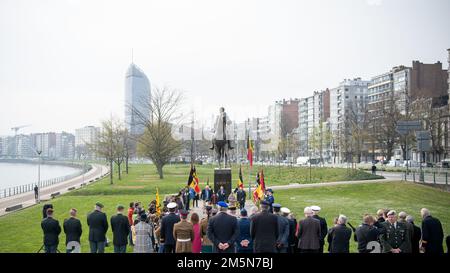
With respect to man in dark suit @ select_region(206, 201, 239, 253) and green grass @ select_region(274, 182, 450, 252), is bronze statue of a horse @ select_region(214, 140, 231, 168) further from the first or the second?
man in dark suit @ select_region(206, 201, 239, 253)

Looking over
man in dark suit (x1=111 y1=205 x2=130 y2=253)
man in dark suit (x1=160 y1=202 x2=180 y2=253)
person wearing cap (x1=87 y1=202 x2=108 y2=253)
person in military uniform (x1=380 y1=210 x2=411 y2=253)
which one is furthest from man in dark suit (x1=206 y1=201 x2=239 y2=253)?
person in military uniform (x1=380 y1=210 x2=411 y2=253)

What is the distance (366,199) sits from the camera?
3094 centimetres

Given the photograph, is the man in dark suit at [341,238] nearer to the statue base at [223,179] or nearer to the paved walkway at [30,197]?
the statue base at [223,179]

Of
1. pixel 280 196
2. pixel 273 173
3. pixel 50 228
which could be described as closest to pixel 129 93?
pixel 273 173

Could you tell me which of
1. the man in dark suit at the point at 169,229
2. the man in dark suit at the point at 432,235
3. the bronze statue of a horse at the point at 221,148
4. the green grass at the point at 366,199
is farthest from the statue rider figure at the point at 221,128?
the man in dark suit at the point at 432,235

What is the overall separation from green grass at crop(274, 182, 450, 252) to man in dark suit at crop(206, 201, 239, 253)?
1342cm

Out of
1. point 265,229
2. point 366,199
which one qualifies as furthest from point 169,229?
point 366,199

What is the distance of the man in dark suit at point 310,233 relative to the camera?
10242 mm

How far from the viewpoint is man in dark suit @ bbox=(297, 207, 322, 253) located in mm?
10242

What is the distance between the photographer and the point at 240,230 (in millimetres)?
10047
